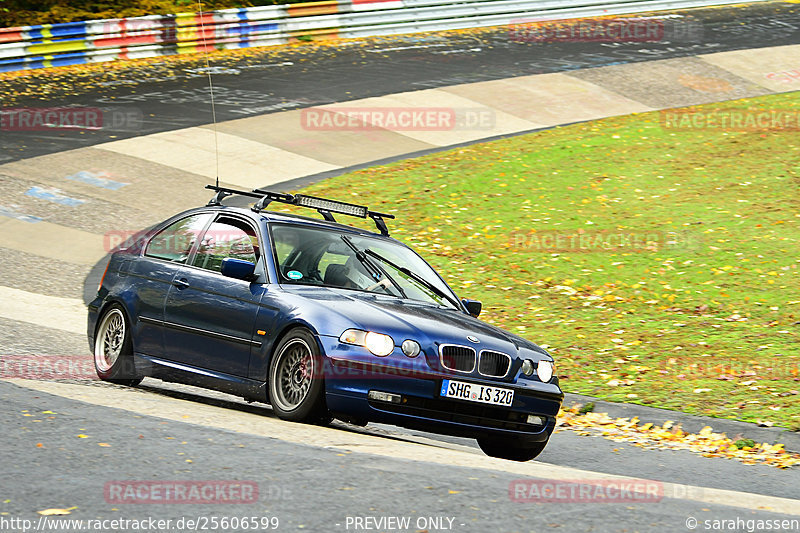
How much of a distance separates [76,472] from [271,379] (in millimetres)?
2167

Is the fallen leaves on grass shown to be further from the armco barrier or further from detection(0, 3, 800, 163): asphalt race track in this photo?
the armco barrier

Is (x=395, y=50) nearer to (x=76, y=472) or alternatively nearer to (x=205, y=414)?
(x=205, y=414)

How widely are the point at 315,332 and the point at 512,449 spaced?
65.8 inches

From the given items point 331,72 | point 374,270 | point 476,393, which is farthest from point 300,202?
point 331,72

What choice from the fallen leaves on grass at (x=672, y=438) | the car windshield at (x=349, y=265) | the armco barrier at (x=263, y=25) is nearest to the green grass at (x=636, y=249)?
the fallen leaves on grass at (x=672, y=438)

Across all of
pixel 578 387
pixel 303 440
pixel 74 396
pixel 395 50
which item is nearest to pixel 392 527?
pixel 303 440

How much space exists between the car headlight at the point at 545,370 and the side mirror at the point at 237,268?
2.14 m

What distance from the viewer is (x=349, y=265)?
26.7 feet

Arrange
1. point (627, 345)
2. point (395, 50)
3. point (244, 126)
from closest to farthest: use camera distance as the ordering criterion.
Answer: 1. point (627, 345)
2. point (244, 126)
3. point (395, 50)

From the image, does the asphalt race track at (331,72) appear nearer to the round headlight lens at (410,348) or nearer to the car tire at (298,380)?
the car tire at (298,380)

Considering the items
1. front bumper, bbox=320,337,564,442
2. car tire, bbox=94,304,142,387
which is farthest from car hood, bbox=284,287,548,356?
car tire, bbox=94,304,142,387

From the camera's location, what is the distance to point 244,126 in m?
20.8

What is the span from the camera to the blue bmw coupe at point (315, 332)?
23.1 feet

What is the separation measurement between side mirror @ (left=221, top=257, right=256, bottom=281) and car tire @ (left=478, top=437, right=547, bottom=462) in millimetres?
2018
